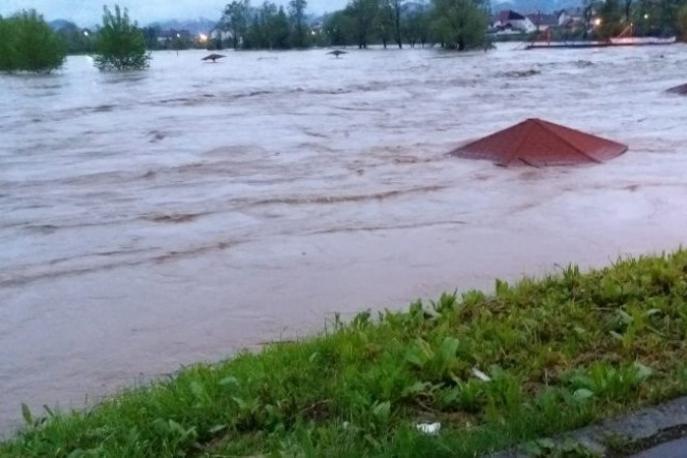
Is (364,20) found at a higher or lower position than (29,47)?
higher

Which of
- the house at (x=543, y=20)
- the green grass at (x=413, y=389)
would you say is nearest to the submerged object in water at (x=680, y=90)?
the green grass at (x=413, y=389)

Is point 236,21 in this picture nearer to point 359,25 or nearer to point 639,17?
point 359,25

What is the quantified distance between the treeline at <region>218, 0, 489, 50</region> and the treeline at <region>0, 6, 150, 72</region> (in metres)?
38.6

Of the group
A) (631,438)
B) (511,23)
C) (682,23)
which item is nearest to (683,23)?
(682,23)

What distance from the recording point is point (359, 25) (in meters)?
129

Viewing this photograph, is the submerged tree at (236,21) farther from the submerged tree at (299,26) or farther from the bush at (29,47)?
the bush at (29,47)

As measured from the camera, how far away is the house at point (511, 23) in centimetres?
13775

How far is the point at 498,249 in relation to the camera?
418 inches

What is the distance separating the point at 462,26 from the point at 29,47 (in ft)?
157

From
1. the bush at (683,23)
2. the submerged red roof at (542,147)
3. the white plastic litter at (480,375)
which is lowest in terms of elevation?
the submerged red roof at (542,147)

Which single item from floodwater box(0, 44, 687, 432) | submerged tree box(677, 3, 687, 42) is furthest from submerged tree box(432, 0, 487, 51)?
floodwater box(0, 44, 687, 432)

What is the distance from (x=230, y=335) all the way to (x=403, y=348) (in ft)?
9.44

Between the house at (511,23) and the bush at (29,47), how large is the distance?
76249 mm

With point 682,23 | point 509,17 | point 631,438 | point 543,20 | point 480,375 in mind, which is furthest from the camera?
point 509,17
